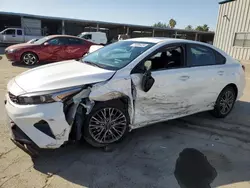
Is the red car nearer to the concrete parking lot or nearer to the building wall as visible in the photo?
the concrete parking lot

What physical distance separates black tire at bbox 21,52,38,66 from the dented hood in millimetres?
7799

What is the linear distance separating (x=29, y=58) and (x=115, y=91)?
28.8ft

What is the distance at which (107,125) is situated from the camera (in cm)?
A: 327

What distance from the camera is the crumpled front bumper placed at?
2717mm

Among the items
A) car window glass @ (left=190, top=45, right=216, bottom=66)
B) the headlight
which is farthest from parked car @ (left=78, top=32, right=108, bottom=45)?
the headlight

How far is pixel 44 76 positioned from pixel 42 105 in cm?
61

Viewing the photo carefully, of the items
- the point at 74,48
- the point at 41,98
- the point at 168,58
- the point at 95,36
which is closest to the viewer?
the point at 41,98

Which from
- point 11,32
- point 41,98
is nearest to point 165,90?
point 41,98

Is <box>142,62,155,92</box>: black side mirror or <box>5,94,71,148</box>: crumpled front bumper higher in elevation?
<box>142,62,155,92</box>: black side mirror

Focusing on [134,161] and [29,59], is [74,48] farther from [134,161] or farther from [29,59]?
[134,161]

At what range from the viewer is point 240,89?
16.4ft

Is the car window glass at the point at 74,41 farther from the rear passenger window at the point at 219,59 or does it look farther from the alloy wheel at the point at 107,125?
the alloy wheel at the point at 107,125

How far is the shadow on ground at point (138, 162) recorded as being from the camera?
274cm

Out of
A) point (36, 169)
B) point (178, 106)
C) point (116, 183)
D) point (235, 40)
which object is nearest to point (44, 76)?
point (36, 169)
